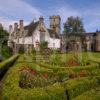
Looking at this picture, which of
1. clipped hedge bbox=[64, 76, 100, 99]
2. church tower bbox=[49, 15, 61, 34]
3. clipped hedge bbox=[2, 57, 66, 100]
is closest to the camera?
clipped hedge bbox=[2, 57, 66, 100]

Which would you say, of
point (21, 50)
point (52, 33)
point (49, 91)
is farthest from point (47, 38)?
point (49, 91)

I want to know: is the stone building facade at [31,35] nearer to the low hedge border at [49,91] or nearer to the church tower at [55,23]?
the church tower at [55,23]

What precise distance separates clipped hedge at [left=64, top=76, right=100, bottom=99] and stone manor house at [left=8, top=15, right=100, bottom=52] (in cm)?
4197

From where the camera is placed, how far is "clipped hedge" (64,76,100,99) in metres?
12.3

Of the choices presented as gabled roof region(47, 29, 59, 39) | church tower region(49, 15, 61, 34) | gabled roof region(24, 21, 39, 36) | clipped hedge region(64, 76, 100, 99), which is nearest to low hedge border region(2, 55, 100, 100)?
clipped hedge region(64, 76, 100, 99)

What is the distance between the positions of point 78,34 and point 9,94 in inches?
2664

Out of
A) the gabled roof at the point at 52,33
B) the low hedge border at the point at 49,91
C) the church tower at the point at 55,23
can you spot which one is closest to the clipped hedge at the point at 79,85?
the low hedge border at the point at 49,91

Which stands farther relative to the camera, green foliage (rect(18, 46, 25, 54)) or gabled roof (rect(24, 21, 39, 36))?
gabled roof (rect(24, 21, 39, 36))

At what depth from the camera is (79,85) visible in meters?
12.9

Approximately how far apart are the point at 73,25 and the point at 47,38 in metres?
17.3

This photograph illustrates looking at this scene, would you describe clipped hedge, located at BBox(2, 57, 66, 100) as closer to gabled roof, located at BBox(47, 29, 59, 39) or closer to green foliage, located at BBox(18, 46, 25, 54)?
green foliage, located at BBox(18, 46, 25, 54)

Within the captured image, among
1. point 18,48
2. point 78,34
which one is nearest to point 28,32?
point 18,48

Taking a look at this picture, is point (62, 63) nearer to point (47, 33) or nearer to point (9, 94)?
point (9, 94)

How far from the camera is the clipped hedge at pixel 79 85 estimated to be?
12289 millimetres
